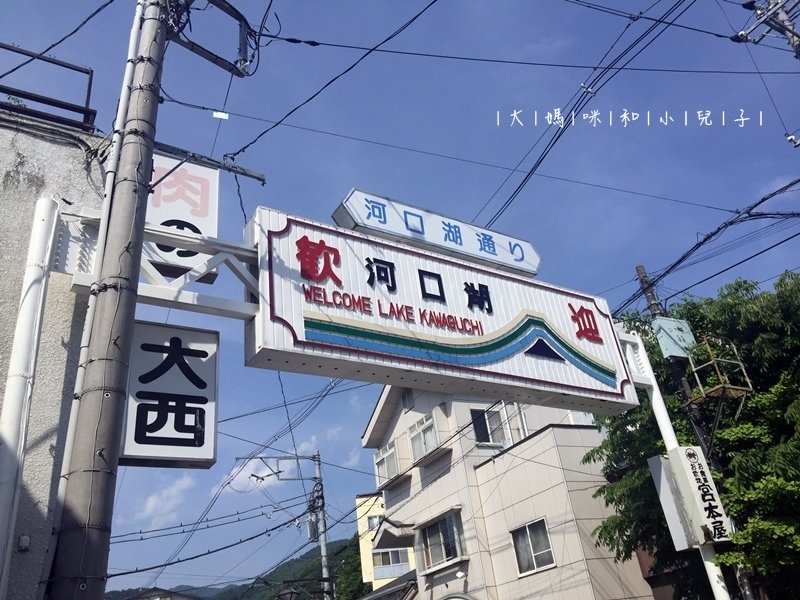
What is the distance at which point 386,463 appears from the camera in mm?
26766

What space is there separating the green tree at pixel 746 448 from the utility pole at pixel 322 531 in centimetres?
1241

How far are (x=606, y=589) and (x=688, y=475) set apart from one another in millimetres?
8236

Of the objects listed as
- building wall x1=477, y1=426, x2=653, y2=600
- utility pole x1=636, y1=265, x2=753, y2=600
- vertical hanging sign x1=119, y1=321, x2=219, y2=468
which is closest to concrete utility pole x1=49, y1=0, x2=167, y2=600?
vertical hanging sign x1=119, y1=321, x2=219, y2=468

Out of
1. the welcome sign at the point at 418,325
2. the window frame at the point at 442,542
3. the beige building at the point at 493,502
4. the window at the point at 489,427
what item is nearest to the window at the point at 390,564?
the beige building at the point at 493,502

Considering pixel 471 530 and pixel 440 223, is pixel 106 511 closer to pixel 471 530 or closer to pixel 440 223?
pixel 440 223

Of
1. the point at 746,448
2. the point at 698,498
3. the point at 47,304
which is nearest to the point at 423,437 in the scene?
the point at 746,448

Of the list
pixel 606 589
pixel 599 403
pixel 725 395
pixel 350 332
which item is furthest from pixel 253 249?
pixel 606 589

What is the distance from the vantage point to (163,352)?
20.8ft

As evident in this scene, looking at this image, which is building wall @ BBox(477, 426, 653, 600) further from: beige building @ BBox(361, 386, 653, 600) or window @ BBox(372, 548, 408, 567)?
window @ BBox(372, 548, 408, 567)

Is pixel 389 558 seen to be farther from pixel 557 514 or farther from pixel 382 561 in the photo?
pixel 557 514

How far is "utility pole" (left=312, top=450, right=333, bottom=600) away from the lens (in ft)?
75.5

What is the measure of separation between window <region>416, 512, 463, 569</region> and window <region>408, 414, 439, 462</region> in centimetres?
260

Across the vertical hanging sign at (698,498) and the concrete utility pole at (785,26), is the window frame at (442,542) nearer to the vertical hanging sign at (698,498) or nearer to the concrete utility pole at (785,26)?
the vertical hanging sign at (698,498)

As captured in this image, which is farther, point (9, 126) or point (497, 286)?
point (497, 286)
